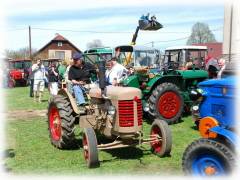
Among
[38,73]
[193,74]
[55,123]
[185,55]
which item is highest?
[185,55]

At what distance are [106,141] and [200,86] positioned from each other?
192 cm

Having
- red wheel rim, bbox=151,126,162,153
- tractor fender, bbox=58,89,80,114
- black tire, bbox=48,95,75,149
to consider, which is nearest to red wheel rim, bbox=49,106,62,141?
black tire, bbox=48,95,75,149

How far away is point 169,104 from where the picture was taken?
881 centimetres

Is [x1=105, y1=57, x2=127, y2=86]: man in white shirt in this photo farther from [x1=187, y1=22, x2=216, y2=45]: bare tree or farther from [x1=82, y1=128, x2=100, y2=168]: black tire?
[x1=187, y1=22, x2=216, y2=45]: bare tree

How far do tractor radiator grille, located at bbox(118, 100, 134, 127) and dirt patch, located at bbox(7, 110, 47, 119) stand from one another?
18.1 feet

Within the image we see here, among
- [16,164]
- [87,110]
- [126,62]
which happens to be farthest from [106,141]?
[126,62]

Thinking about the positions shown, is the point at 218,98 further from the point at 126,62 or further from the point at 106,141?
the point at 126,62

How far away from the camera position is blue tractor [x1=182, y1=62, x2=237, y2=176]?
4.18 metres

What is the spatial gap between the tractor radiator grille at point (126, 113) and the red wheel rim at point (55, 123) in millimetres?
1516

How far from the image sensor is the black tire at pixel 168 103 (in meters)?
8.62

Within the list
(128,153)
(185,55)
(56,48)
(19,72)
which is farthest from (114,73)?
(56,48)

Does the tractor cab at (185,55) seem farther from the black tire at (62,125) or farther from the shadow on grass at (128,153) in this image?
the shadow on grass at (128,153)

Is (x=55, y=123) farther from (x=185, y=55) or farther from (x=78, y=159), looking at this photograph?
(x=185, y=55)

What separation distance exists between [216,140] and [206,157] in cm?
23
